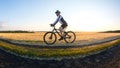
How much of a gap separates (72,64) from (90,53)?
3666 mm

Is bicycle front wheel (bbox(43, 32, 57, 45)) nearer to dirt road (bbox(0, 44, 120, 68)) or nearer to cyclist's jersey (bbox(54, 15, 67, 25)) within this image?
cyclist's jersey (bbox(54, 15, 67, 25))

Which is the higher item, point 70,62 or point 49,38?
point 49,38

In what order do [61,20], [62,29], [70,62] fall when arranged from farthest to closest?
1. [62,29]
2. [61,20]
3. [70,62]

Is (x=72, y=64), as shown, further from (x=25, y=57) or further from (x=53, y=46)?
(x=53, y=46)

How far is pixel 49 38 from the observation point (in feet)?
95.2

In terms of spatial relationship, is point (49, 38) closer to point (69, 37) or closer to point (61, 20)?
point (61, 20)

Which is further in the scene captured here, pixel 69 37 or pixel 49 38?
pixel 69 37

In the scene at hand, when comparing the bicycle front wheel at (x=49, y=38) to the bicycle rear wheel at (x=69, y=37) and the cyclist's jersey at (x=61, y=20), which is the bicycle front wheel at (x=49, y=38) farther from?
the bicycle rear wheel at (x=69, y=37)

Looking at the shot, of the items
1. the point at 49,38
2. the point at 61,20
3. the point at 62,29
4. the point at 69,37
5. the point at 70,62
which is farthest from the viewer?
the point at 69,37

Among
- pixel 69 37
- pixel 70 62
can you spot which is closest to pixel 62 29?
pixel 69 37

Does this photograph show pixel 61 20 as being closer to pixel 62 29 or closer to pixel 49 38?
pixel 62 29

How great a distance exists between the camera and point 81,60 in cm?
2262

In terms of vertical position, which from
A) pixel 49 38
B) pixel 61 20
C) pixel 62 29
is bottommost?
pixel 49 38

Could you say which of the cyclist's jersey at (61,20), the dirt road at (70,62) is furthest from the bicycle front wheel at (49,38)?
the dirt road at (70,62)
